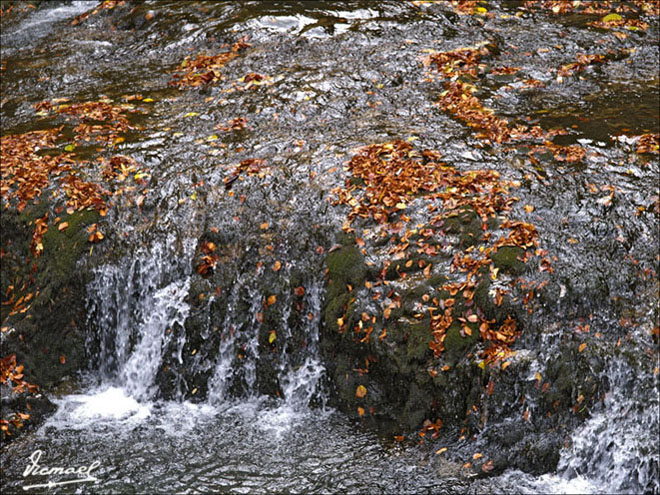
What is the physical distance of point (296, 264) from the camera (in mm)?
6824

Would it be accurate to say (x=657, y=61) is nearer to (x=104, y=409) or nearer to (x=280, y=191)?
(x=280, y=191)

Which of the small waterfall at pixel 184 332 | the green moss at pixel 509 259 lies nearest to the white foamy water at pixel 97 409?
the small waterfall at pixel 184 332

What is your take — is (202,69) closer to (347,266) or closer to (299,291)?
(299,291)

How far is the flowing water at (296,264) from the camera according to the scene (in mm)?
5707

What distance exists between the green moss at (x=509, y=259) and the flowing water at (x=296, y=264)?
1.04 feet

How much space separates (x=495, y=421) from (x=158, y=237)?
12.7ft

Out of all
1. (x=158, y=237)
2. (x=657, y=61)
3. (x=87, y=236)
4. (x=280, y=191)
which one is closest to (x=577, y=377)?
(x=280, y=191)

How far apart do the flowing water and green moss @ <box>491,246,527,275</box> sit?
317 millimetres

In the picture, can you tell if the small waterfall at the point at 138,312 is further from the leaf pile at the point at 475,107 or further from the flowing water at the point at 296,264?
the leaf pile at the point at 475,107

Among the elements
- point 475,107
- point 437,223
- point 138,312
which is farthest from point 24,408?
point 475,107

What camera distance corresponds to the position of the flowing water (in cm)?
571

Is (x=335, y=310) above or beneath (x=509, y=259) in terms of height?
beneath

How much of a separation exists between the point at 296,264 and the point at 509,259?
2.05m

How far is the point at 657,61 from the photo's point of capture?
9586mm
